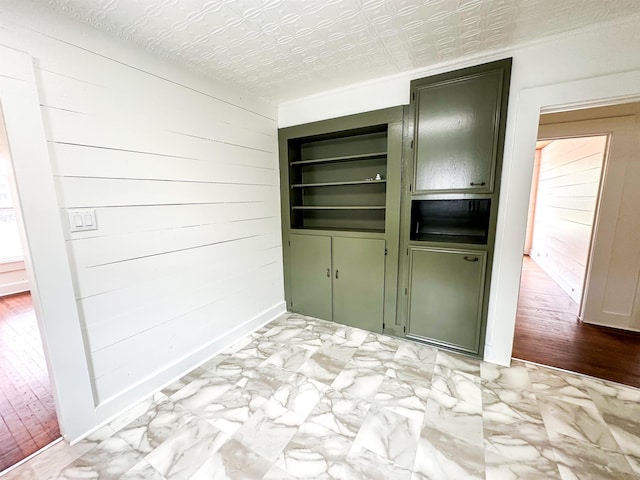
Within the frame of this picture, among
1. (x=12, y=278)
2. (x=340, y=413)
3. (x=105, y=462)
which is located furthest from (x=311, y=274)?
(x=12, y=278)

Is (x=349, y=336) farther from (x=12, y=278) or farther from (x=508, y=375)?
(x=12, y=278)

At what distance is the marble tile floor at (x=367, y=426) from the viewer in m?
1.36

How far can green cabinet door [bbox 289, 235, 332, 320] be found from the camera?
288 cm

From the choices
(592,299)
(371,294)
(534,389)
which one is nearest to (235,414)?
(371,294)

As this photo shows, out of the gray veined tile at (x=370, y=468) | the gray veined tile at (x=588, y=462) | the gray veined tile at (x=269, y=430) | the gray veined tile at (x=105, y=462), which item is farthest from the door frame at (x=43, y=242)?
the gray veined tile at (x=588, y=462)

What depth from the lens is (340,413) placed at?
1.70m

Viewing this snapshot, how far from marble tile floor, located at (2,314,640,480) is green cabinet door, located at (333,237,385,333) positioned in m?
0.53

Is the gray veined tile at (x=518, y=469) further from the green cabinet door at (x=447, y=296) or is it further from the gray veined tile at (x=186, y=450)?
the gray veined tile at (x=186, y=450)

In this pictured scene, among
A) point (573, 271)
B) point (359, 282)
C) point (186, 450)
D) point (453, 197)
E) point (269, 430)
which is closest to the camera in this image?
point (186, 450)

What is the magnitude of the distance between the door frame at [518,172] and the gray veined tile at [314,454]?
4.99ft

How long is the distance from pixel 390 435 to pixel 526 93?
8.06 ft

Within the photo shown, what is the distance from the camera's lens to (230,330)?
8.29 ft

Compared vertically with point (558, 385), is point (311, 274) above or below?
above

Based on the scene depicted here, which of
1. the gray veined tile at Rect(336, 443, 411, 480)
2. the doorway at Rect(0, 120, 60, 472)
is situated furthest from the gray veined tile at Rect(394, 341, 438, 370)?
the doorway at Rect(0, 120, 60, 472)
